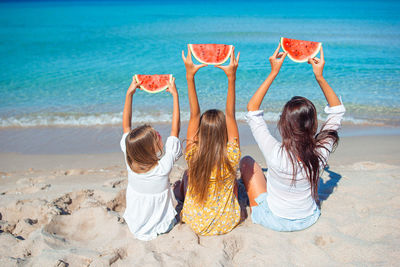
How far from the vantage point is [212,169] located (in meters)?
2.89

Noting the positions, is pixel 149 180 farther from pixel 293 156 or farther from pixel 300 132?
pixel 300 132

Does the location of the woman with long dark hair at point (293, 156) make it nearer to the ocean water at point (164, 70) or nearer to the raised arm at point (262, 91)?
the raised arm at point (262, 91)

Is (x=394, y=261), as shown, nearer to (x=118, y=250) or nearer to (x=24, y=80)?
(x=118, y=250)

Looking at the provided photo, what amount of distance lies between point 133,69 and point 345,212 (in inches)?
436

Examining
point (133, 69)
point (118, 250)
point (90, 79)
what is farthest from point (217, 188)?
point (133, 69)

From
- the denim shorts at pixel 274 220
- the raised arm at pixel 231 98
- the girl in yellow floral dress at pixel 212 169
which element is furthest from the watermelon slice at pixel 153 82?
the denim shorts at pixel 274 220

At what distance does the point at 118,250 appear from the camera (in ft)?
9.80

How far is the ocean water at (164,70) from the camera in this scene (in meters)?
8.41

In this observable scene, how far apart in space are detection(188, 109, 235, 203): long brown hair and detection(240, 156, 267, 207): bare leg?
0.62m

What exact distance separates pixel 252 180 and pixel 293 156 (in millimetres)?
828

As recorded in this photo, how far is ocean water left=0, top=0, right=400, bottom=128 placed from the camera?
841 cm

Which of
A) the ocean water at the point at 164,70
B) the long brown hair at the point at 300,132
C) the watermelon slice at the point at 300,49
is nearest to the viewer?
the long brown hair at the point at 300,132

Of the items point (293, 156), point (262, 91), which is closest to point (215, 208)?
point (293, 156)

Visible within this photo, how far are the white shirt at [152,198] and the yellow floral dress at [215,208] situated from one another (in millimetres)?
182
